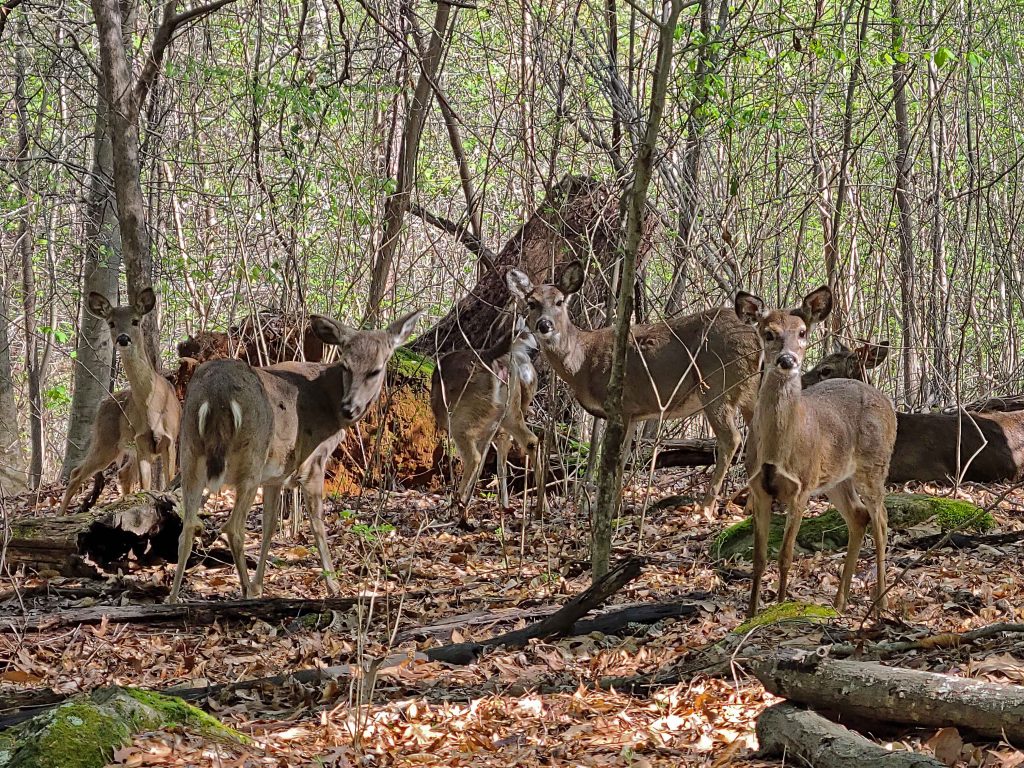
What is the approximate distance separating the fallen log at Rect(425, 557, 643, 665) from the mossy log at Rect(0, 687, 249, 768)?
1.57 metres

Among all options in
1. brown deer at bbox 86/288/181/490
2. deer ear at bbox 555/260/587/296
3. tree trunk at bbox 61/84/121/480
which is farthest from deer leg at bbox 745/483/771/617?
tree trunk at bbox 61/84/121/480

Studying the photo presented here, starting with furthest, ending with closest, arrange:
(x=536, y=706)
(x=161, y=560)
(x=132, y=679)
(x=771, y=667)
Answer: (x=161, y=560), (x=132, y=679), (x=536, y=706), (x=771, y=667)

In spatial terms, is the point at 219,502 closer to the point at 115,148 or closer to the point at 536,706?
the point at 115,148

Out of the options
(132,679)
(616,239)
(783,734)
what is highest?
(616,239)

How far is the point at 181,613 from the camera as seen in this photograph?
686 cm

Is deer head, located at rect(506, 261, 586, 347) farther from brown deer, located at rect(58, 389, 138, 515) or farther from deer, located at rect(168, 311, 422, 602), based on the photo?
brown deer, located at rect(58, 389, 138, 515)

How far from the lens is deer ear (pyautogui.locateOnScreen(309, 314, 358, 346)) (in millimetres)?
8883

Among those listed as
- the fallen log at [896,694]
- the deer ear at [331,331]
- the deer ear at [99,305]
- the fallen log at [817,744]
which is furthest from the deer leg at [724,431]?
the fallen log at [817,744]

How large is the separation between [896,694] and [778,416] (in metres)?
2.68


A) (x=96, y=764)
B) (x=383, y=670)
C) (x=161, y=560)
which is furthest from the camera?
(x=161, y=560)

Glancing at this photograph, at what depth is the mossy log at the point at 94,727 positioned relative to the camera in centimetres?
394

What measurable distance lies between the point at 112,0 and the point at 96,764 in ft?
25.6

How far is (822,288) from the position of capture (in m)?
6.66

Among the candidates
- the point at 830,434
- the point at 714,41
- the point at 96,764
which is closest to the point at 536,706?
the point at 96,764
